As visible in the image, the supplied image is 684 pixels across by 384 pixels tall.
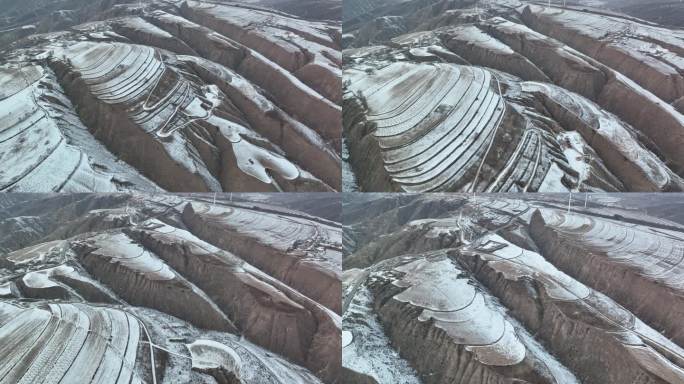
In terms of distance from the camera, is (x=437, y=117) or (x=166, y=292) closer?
(x=166, y=292)

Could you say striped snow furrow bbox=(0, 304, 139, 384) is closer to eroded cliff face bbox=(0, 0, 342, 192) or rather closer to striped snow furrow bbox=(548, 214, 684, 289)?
eroded cliff face bbox=(0, 0, 342, 192)

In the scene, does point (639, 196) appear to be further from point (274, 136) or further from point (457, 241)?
point (274, 136)

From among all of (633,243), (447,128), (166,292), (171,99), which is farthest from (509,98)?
(166,292)

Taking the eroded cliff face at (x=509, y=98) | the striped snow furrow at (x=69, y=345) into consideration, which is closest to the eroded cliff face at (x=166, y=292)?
the striped snow furrow at (x=69, y=345)

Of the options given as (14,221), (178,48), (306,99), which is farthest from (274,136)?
(14,221)

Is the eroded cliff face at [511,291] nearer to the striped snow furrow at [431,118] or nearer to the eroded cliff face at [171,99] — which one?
the striped snow furrow at [431,118]

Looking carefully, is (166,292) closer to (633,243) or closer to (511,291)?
(511,291)
